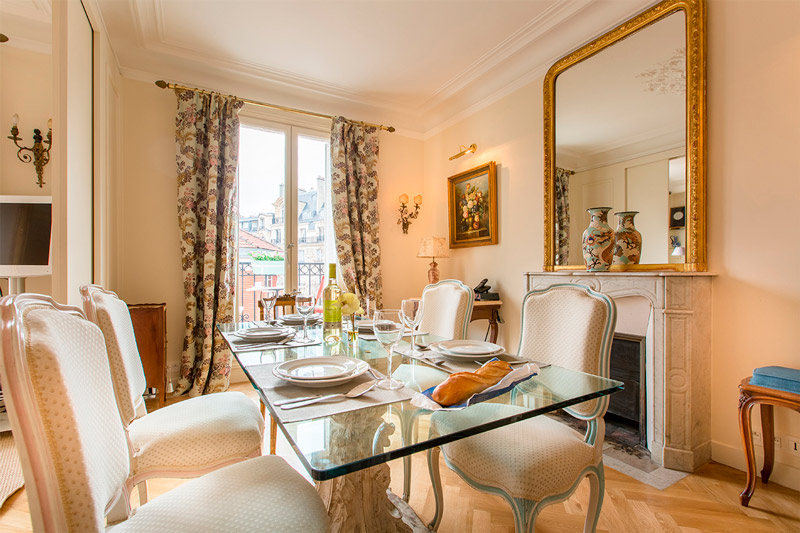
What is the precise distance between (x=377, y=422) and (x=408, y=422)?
65mm

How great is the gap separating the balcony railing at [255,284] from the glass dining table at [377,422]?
7.33ft

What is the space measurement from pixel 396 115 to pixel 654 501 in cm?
392

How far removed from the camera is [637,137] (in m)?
2.34

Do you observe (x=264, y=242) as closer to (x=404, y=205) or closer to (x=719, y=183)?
(x=404, y=205)

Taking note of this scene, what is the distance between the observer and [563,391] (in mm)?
984

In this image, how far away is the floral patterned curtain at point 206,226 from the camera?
3.10 meters

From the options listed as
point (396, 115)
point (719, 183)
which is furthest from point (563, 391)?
point (396, 115)

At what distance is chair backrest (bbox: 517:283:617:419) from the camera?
1.33 metres

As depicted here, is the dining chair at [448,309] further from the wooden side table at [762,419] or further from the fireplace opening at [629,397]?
the wooden side table at [762,419]

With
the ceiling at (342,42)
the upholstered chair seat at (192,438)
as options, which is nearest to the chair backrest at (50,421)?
the upholstered chair seat at (192,438)

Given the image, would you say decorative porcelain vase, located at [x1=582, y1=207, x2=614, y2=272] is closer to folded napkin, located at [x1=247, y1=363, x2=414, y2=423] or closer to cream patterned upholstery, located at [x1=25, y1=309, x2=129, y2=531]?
folded napkin, located at [x1=247, y1=363, x2=414, y2=423]

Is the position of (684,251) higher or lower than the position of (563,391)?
→ higher

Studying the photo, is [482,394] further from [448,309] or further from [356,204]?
[356,204]

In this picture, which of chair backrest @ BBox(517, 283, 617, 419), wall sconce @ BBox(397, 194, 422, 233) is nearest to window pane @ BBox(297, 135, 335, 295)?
wall sconce @ BBox(397, 194, 422, 233)
